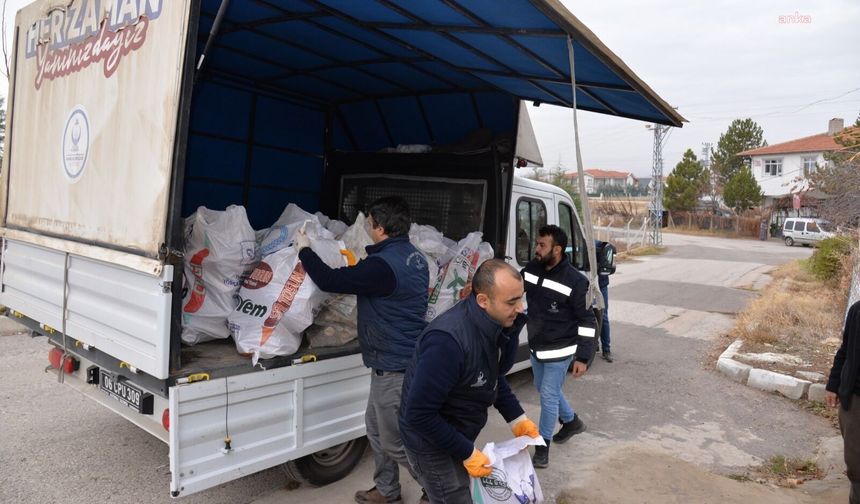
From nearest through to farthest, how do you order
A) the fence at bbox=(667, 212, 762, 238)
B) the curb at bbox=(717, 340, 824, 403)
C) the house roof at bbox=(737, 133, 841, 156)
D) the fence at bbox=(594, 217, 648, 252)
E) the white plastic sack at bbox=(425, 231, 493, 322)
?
the white plastic sack at bbox=(425, 231, 493, 322)
the curb at bbox=(717, 340, 824, 403)
the fence at bbox=(594, 217, 648, 252)
the fence at bbox=(667, 212, 762, 238)
the house roof at bbox=(737, 133, 841, 156)

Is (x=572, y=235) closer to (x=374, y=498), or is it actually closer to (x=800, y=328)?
(x=374, y=498)

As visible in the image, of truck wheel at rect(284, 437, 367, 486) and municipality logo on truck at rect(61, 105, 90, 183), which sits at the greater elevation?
municipality logo on truck at rect(61, 105, 90, 183)

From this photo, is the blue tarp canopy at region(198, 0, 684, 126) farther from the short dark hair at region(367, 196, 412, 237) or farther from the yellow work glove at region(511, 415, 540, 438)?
the yellow work glove at region(511, 415, 540, 438)

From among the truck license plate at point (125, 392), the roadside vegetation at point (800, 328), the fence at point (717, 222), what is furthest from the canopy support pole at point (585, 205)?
the fence at point (717, 222)

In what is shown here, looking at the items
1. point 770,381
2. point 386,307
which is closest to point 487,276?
point 386,307

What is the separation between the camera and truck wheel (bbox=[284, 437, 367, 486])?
11.3 ft

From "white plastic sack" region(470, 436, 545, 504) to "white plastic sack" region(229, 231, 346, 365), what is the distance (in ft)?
4.64

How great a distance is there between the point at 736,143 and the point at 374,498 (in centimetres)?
5229

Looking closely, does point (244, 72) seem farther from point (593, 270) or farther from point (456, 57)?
point (593, 270)

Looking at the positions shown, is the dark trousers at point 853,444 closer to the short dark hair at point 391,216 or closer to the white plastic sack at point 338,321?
the short dark hair at point 391,216

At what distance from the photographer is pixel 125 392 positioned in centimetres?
303

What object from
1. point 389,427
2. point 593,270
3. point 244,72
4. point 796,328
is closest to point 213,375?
point 389,427

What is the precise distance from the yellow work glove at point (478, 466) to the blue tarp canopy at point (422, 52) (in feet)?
6.78

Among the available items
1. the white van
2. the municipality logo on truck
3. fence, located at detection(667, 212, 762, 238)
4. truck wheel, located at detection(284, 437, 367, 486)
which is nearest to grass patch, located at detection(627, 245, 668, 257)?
the white van
